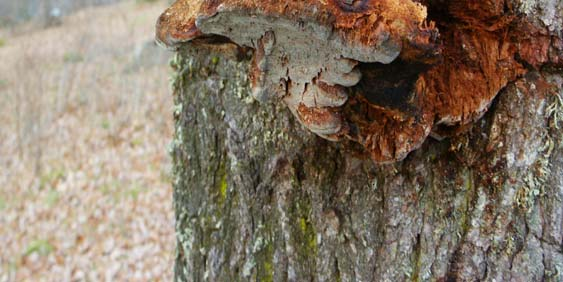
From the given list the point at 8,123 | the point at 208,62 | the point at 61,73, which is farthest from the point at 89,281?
the point at 61,73

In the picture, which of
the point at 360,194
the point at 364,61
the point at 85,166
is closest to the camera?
the point at 364,61

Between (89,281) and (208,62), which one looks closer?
(208,62)

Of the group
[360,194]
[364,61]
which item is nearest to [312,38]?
[364,61]

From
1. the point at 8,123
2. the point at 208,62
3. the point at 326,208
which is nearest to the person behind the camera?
the point at 326,208

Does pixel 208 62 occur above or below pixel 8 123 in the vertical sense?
above

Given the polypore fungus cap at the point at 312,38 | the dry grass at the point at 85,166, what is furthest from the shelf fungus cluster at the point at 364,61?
the dry grass at the point at 85,166

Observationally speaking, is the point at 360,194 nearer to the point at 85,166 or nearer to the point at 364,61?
the point at 364,61

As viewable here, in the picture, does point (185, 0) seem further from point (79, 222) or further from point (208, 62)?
point (79, 222)

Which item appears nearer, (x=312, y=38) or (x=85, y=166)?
(x=312, y=38)

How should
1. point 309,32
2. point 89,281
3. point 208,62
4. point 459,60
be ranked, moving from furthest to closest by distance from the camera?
1. point 89,281
2. point 208,62
3. point 459,60
4. point 309,32
